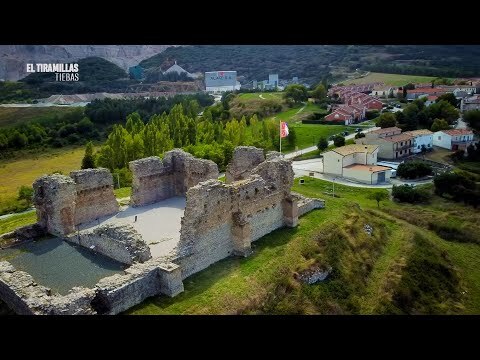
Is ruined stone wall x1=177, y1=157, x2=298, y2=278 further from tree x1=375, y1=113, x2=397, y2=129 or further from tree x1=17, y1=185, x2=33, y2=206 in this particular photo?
tree x1=375, y1=113, x2=397, y2=129

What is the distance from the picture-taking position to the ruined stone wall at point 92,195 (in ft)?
71.5

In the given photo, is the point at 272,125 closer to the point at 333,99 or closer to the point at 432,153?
Answer: the point at 432,153

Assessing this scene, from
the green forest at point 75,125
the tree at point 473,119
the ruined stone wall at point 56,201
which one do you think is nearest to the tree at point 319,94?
the green forest at point 75,125

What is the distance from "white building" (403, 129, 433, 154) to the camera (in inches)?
1812

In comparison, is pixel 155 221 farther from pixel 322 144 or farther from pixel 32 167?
pixel 322 144

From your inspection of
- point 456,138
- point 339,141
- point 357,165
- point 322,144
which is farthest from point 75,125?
point 456,138

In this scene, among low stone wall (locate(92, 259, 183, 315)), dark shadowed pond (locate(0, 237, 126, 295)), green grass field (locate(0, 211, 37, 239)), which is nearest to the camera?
low stone wall (locate(92, 259, 183, 315))

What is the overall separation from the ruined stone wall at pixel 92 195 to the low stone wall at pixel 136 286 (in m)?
6.95

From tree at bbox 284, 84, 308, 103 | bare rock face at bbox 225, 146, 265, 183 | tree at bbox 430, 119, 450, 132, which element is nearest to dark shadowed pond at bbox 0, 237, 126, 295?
bare rock face at bbox 225, 146, 265, 183

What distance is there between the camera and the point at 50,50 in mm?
24609

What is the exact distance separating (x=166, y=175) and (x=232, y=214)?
7364 millimetres

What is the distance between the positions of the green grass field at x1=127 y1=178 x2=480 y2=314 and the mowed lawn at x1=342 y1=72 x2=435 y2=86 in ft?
126

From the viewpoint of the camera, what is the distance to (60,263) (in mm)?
18203
